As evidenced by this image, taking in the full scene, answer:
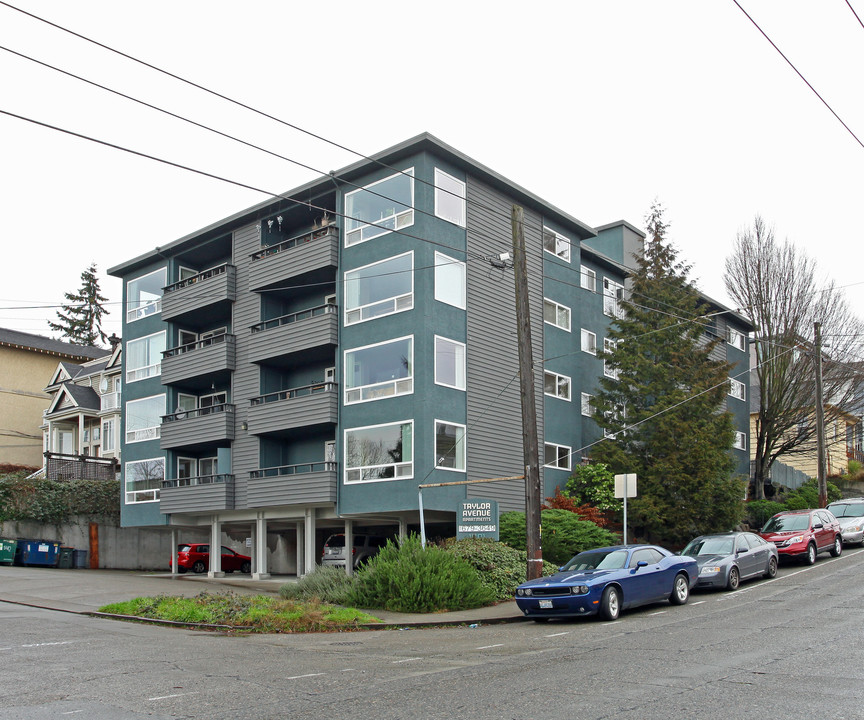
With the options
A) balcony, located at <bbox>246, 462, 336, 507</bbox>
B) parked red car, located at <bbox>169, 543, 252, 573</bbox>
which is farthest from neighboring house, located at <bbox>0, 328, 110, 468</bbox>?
balcony, located at <bbox>246, 462, 336, 507</bbox>

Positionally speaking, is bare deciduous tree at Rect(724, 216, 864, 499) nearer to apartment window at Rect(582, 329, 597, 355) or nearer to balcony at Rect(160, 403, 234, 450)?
apartment window at Rect(582, 329, 597, 355)

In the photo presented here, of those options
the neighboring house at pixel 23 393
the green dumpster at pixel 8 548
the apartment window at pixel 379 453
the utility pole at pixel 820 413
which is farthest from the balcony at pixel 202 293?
the neighboring house at pixel 23 393

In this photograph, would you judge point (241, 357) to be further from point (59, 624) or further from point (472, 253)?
point (59, 624)

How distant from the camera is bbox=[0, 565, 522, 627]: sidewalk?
60.0 feet

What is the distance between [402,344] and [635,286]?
367 inches

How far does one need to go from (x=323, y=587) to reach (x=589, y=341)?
652 inches

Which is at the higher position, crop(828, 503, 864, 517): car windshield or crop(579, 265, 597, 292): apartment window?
crop(579, 265, 597, 292): apartment window

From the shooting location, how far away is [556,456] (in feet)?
102

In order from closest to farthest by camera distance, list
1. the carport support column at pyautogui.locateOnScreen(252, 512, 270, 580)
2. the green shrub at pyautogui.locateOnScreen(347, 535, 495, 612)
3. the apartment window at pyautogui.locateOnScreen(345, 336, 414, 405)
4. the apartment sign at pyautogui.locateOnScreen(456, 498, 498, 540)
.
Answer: the green shrub at pyautogui.locateOnScreen(347, 535, 495, 612)
the apartment sign at pyautogui.locateOnScreen(456, 498, 498, 540)
the apartment window at pyautogui.locateOnScreen(345, 336, 414, 405)
the carport support column at pyautogui.locateOnScreen(252, 512, 270, 580)

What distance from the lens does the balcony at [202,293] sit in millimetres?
33000

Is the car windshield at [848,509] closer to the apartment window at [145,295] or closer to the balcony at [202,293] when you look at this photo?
the balcony at [202,293]

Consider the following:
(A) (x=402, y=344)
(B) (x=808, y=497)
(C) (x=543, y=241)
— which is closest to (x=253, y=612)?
(A) (x=402, y=344)

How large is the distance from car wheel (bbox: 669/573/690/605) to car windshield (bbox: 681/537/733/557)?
2.62 m

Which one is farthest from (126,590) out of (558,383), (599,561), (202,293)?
(558,383)
